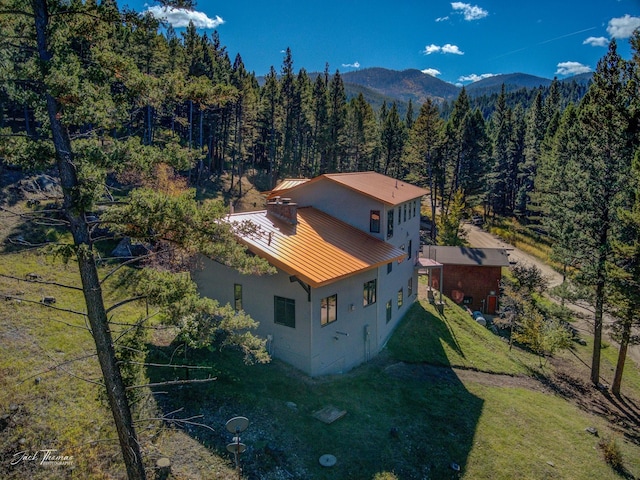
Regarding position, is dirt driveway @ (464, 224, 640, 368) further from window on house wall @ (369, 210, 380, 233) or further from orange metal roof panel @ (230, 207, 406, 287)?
orange metal roof panel @ (230, 207, 406, 287)

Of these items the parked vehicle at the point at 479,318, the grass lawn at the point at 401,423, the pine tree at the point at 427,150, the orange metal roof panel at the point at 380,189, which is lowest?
the parked vehicle at the point at 479,318

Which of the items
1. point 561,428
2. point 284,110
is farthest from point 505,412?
point 284,110

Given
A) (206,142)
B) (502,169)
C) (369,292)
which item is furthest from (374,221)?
(502,169)

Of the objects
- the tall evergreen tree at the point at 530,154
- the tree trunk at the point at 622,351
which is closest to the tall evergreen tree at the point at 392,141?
the tall evergreen tree at the point at 530,154

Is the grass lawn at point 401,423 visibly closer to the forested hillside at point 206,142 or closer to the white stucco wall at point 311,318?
the white stucco wall at point 311,318

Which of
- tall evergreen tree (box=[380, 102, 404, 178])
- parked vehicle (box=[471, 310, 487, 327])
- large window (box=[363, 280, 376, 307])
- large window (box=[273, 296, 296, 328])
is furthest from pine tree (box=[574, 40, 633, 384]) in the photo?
tall evergreen tree (box=[380, 102, 404, 178])

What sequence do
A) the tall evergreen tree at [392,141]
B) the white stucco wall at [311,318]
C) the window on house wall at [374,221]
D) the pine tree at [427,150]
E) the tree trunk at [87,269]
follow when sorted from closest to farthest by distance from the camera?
the tree trunk at [87,269], the white stucco wall at [311,318], the window on house wall at [374,221], the pine tree at [427,150], the tall evergreen tree at [392,141]

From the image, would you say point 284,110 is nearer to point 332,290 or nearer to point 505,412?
point 332,290
